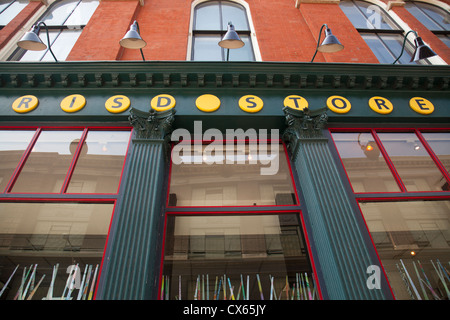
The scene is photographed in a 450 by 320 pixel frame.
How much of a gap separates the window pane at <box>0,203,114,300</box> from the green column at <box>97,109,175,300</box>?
0.74 m

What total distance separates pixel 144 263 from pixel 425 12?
14601 millimetres

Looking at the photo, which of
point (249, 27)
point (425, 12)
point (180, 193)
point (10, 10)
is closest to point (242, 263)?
point (180, 193)

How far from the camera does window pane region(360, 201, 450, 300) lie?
5.52 meters

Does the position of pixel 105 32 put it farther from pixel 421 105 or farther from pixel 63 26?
pixel 421 105

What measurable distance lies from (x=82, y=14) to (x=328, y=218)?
36.0ft

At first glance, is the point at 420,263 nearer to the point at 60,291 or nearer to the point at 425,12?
the point at 60,291

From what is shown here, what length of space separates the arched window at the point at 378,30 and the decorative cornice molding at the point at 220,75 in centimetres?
260

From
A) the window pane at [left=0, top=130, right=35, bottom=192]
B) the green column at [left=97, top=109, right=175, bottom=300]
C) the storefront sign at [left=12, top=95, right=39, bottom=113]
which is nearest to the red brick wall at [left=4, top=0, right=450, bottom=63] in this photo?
the storefront sign at [left=12, top=95, right=39, bottom=113]

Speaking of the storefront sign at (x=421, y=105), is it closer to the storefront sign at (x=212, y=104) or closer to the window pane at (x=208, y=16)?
the storefront sign at (x=212, y=104)

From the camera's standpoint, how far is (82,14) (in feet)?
34.3

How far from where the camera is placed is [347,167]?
6941mm

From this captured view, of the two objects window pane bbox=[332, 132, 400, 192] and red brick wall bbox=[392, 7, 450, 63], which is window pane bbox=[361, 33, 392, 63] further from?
window pane bbox=[332, 132, 400, 192]

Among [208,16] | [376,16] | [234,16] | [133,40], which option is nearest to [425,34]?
[376,16]

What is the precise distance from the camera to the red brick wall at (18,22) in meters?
9.10
